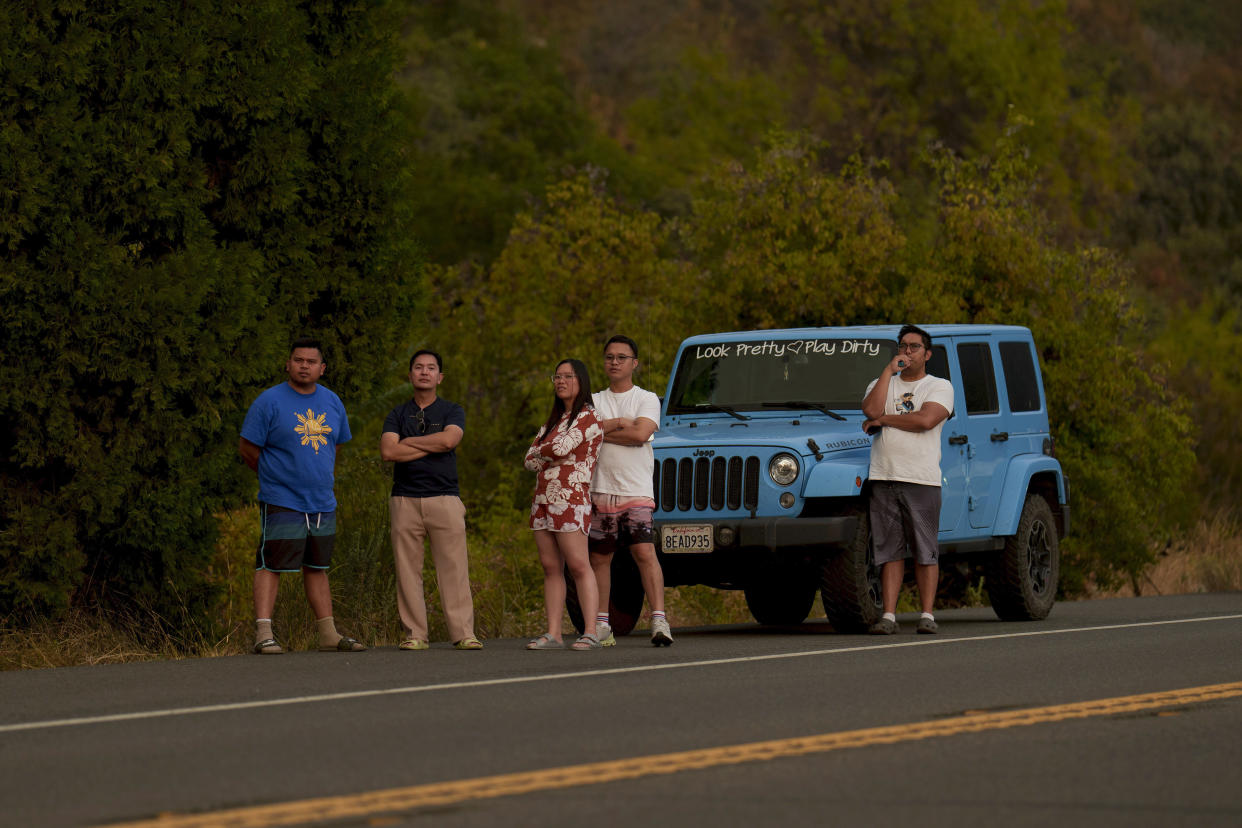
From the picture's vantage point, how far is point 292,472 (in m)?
12.7

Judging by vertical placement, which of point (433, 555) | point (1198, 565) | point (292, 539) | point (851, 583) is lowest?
point (1198, 565)

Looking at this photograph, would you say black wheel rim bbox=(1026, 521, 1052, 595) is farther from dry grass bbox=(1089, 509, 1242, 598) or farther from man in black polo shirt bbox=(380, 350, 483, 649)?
dry grass bbox=(1089, 509, 1242, 598)

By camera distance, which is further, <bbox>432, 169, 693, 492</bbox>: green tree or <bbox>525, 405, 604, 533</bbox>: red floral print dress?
Answer: <bbox>432, 169, 693, 492</bbox>: green tree

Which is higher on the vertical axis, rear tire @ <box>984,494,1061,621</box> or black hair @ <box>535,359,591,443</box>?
black hair @ <box>535,359,591,443</box>

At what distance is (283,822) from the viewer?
6.74 metres

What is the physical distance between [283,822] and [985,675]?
17.5 ft

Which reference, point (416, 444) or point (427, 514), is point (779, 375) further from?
point (416, 444)

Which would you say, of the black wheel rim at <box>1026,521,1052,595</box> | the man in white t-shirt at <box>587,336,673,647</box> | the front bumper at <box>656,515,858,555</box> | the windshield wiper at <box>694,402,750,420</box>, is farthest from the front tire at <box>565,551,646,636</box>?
the black wheel rim at <box>1026,521,1052,595</box>

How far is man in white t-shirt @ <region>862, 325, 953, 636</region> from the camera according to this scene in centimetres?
1409

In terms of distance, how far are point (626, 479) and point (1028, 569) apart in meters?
4.04

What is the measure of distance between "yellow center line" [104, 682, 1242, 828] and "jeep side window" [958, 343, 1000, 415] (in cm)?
568

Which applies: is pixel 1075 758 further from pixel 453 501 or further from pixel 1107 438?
pixel 1107 438

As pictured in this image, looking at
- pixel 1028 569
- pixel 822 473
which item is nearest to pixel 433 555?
pixel 822 473

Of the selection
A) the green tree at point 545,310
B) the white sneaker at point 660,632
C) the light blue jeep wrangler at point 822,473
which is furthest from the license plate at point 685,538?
the green tree at point 545,310
